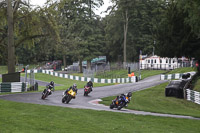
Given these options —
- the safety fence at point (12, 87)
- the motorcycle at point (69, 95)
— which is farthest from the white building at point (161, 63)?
the motorcycle at point (69, 95)

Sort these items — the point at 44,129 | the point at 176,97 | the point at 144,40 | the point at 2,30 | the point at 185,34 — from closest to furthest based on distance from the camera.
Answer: the point at 44,129 → the point at 185,34 → the point at 176,97 → the point at 2,30 → the point at 144,40

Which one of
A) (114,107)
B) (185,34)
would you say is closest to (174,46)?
(185,34)

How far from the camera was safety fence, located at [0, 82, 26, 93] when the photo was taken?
26.1 metres

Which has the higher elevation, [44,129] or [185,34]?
[185,34]

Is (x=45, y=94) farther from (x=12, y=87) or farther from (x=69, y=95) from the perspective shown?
(x=12, y=87)

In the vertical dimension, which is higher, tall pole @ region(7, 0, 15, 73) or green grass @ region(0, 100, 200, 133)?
tall pole @ region(7, 0, 15, 73)

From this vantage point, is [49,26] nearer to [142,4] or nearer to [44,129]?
[44,129]

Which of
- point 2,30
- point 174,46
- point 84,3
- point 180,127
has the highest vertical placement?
point 84,3

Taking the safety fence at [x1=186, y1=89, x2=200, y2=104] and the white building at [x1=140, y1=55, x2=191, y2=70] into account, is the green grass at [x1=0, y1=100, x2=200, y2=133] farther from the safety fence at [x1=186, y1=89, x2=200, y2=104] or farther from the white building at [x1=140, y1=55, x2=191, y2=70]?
the white building at [x1=140, y1=55, x2=191, y2=70]

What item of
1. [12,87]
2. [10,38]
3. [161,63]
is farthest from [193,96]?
[161,63]

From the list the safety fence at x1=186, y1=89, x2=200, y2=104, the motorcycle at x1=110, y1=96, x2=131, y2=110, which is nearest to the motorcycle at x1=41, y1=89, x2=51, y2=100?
the motorcycle at x1=110, y1=96, x2=131, y2=110

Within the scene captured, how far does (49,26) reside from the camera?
27.8 metres

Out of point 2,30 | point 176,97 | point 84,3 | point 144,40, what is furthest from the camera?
point 144,40

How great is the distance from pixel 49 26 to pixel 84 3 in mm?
37312
